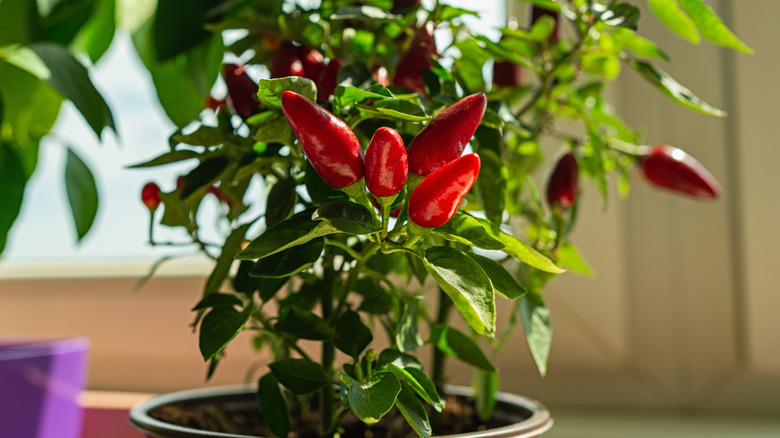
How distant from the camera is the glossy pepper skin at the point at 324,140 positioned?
31 centimetres

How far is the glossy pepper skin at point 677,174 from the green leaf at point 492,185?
0.20m

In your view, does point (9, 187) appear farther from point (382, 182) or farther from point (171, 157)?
point (382, 182)

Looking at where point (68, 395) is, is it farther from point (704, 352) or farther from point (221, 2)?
point (704, 352)

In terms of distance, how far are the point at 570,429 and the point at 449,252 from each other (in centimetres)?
49

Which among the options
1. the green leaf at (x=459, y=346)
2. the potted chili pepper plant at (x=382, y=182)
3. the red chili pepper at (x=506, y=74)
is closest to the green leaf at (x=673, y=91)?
the potted chili pepper plant at (x=382, y=182)

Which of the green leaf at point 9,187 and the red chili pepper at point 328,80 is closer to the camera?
the red chili pepper at point 328,80

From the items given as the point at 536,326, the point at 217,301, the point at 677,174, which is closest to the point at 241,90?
the point at 217,301

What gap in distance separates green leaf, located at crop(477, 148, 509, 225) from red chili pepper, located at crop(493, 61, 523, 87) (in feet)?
0.50

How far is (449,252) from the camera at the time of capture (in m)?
0.32

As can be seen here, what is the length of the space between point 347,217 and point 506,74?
299 millimetres

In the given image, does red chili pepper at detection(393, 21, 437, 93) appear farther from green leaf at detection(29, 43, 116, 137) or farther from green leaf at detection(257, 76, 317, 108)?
green leaf at detection(29, 43, 116, 137)

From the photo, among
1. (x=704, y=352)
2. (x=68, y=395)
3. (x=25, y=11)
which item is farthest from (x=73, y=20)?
(x=704, y=352)

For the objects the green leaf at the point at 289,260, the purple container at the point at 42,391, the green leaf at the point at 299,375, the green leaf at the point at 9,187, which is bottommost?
the purple container at the point at 42,391

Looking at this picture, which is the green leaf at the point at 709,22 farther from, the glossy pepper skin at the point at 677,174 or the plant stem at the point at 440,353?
the plant stem at the point at 440,353
